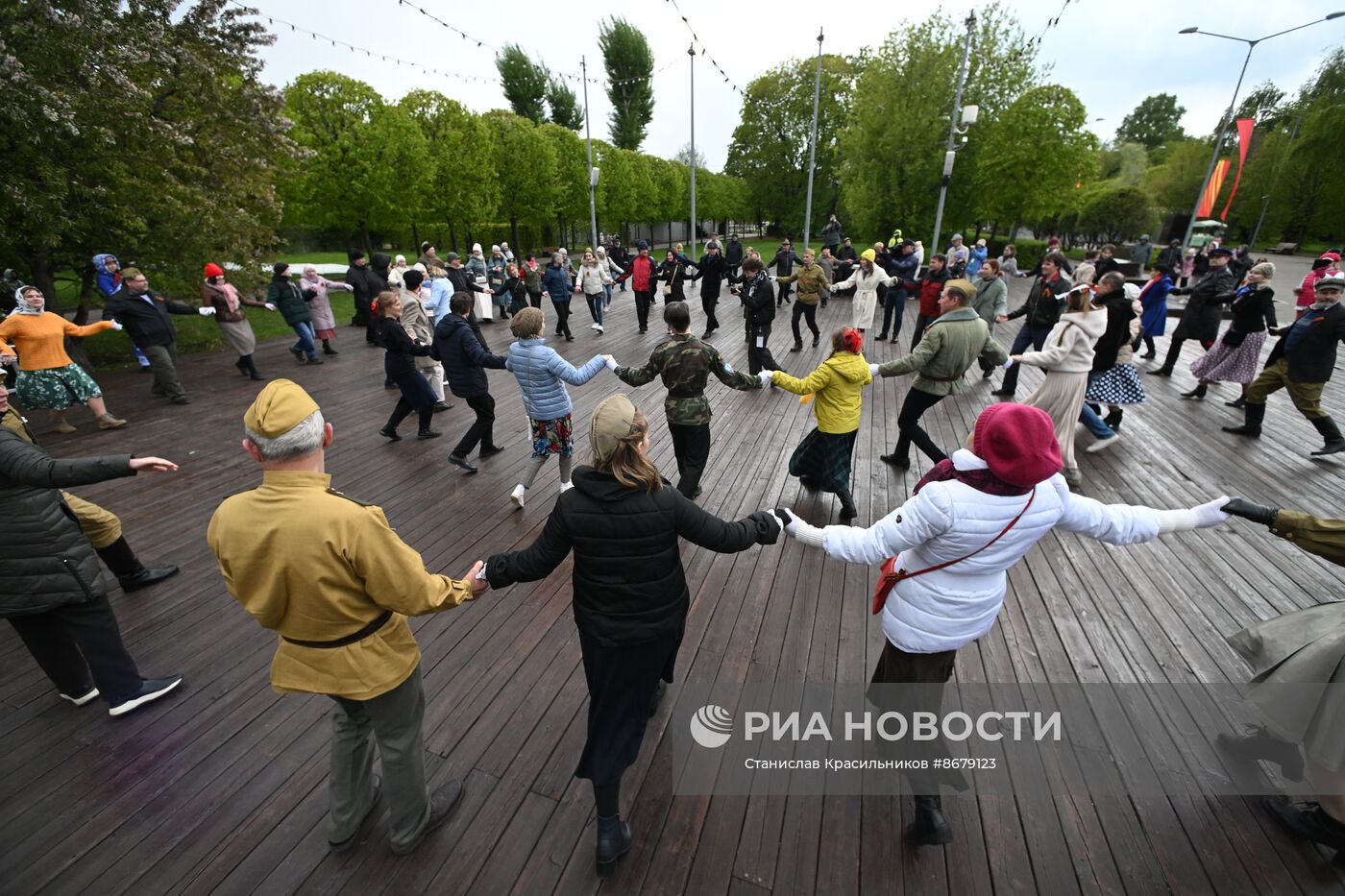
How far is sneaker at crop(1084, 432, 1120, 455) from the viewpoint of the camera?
623 centimetres

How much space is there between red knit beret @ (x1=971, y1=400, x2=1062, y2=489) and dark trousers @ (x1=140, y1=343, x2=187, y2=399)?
9.99m

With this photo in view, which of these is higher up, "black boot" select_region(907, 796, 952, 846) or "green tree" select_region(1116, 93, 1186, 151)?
"green tree" select_region(1116, 93, 1186, 151)

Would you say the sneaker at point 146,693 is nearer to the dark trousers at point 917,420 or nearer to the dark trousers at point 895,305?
the dark trousers at point 917,420

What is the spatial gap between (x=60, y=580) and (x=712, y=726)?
3189mm

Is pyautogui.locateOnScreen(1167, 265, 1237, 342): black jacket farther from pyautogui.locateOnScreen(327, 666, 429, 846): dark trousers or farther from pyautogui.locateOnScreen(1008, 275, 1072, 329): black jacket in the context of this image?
pyautogui.locateOnScreen(327, 666, 429, 846): dark trousers

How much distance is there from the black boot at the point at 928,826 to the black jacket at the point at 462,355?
4.45 m

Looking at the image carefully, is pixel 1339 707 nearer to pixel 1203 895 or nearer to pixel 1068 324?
pixel 1203 895

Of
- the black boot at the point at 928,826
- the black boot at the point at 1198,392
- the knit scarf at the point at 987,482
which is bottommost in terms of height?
the black boot at the point at 928,826

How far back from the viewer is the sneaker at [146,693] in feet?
9.71

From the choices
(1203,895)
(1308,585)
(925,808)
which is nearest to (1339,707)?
(1203,895)

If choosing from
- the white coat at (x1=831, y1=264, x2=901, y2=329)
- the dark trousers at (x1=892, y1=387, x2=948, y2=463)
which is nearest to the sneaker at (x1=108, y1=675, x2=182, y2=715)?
the dark trousers at (x1=892, y1=387, x2=948, y2=463)

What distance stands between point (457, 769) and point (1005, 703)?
288 cm

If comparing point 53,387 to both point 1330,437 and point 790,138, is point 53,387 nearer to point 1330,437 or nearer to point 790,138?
point 1330,437

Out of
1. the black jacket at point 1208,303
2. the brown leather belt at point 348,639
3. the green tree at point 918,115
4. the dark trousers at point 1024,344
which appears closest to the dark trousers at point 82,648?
the brown leather belt at point 348,639
